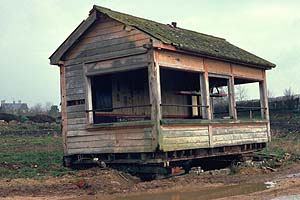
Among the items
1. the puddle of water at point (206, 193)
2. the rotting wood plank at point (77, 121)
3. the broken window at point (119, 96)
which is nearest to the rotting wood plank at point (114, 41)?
the broken window at point (119, 96)

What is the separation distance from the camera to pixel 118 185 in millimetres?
14602

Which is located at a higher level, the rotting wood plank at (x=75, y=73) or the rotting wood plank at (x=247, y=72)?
the rotting wood plank at (x=247, y=72)

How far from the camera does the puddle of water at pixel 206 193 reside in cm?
1287

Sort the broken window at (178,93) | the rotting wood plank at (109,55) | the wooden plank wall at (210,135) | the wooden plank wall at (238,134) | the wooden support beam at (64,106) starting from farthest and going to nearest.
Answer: the broken window at (178,93) → the wooden plank wall at (238,134) → the wooden support beam at (64,106) → the rotting wood plank at (109,55) → the wooden plank wall at (210,135)

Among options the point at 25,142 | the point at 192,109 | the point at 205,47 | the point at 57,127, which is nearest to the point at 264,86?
the point at 192,109

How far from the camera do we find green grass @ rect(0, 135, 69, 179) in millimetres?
15496

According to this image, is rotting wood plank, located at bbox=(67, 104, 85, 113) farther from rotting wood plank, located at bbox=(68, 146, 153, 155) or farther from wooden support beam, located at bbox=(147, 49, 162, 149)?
wooden support beam, located at bbox=(147, 49, 162, 149)

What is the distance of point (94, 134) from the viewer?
16.5m

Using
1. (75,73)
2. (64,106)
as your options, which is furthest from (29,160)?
(75,73)

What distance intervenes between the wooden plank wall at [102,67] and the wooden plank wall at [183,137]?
1.67 feet

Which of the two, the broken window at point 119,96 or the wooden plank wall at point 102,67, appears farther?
the broken window at point 119,96

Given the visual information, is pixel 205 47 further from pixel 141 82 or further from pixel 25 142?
pixel 25 142

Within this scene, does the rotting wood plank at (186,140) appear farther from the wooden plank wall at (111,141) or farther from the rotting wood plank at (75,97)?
the rotting wood plank at (75,97)

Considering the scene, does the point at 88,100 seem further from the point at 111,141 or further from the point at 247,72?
the point at 247,72
